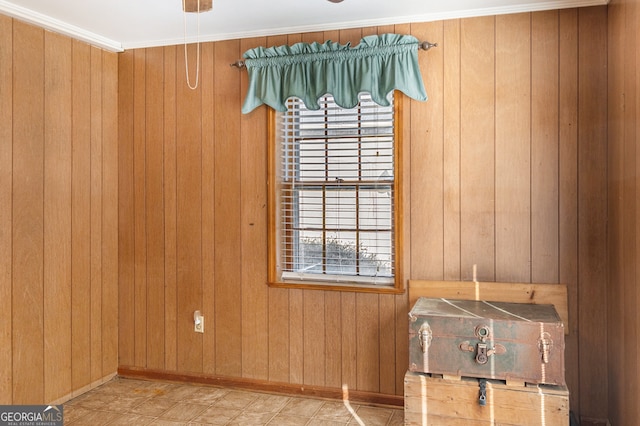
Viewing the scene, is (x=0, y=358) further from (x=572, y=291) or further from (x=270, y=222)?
(x=572, y=291)

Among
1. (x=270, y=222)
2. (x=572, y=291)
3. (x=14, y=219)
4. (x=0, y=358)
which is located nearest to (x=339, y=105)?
(x=270, y=222)

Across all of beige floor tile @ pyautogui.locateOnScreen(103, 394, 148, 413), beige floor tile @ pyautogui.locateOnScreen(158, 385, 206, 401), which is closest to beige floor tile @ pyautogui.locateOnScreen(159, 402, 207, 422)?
beige floor tile @ pyautogui.locateOnScreen(158, 385, 206, 401)

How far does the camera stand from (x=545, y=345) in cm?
249

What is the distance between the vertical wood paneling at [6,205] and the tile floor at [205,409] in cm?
48

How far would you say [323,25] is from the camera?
3.33 m

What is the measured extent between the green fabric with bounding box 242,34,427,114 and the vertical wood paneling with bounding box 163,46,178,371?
61 cm

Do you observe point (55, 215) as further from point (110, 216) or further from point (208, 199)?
point (208, 199)

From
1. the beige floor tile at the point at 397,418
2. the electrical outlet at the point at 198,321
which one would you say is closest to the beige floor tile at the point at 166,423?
the electrical outlet at the point at 198,321

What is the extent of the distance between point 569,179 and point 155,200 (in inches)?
106

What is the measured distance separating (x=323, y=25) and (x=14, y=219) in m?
2.17

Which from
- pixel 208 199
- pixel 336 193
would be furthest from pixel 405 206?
pixel 208 199

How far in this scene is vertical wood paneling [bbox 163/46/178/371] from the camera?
369 cm

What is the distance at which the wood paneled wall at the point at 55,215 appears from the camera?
3000mm

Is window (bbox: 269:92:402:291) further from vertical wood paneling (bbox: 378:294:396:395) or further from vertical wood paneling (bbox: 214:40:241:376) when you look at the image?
vertical wood paneling (bbox: 214:40:241:376)
